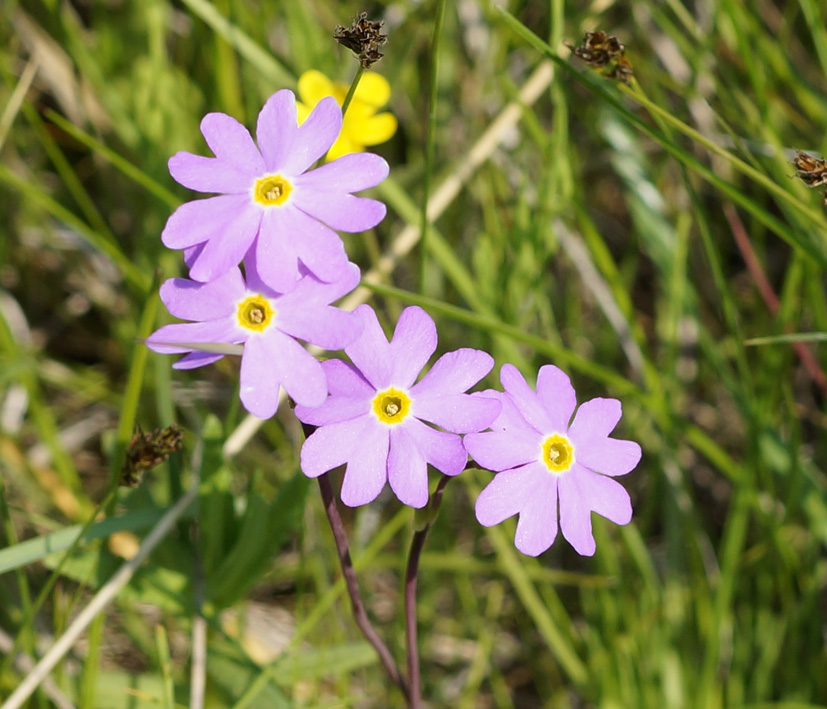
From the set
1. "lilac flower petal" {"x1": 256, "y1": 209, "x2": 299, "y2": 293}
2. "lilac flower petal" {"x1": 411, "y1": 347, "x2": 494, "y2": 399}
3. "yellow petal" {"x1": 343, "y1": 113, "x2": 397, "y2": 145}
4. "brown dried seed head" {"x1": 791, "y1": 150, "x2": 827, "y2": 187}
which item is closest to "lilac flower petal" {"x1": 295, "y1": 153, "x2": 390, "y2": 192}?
"lilac flower petal" {"x1": 256, "y1": 209, "x2": 299, "y2": 293}

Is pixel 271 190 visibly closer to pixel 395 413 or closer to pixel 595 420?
pixel 395 413

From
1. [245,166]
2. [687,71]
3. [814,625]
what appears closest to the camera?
[245,166]

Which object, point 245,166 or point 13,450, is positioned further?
point 13,450

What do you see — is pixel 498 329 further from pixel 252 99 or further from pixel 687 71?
pixel 687 71

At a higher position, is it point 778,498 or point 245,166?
point 245,166

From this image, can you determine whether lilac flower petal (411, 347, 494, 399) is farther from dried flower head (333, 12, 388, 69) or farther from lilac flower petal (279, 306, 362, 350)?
dried flower head (333, 12, 388, 69)

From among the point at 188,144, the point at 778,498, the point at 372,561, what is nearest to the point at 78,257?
the point at 188,144
